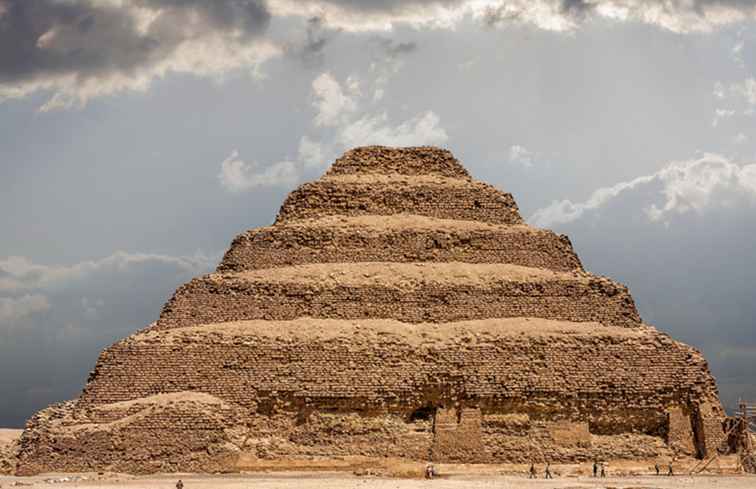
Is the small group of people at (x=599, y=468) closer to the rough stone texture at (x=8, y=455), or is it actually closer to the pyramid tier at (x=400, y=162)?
the pyramid tier at (x=400, y=162)

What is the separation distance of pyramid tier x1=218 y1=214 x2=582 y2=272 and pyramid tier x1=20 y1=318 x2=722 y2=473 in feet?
13.6

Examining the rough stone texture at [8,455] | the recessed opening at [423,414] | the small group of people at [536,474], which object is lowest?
the small group of people at [536,474]

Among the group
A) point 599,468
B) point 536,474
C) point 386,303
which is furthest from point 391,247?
point 599,468

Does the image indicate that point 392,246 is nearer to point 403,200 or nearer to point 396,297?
point 396,297

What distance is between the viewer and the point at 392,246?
48.2 metres

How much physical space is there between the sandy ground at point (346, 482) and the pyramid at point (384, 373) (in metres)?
1.28

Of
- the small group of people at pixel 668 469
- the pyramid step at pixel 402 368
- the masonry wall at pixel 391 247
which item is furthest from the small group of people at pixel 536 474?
the masonry wall at pixel 391 247

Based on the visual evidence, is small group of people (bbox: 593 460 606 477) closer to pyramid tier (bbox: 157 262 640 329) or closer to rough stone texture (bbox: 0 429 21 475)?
pyramid tier (bbox: 157 262 640 329)

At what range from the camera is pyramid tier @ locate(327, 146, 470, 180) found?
5338 centimetres

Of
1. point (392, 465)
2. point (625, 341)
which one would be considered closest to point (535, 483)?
point (392, 465)

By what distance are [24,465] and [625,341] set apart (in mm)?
21139

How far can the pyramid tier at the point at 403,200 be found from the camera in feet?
165

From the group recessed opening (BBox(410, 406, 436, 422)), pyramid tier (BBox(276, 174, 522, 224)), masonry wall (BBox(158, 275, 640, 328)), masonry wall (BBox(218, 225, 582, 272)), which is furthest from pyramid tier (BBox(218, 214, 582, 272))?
recessed opening (BBox(410, 406, 436, 422))

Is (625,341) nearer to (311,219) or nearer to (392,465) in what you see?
(392,465)
